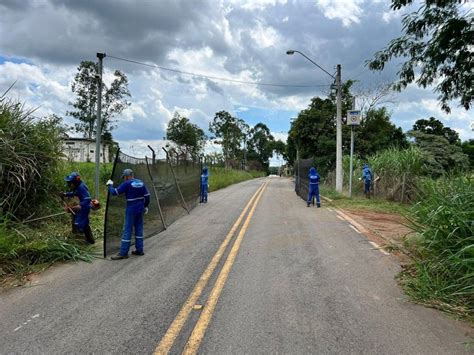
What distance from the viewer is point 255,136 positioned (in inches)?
5103

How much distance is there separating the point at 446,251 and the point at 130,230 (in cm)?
536

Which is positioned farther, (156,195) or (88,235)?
(156,195)

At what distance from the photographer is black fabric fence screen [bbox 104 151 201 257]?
8.70 meters

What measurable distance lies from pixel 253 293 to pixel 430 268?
2.63 metres

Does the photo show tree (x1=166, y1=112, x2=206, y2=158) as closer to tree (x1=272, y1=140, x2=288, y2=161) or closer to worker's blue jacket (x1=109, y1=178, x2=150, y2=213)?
tree (x1=272, y1=140, x2=288, y2=161)

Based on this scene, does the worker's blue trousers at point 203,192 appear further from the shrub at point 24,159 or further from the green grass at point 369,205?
the shrub at point 24,159

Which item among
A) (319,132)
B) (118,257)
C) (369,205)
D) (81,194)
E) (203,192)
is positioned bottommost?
(118,257)

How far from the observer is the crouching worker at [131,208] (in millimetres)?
7855

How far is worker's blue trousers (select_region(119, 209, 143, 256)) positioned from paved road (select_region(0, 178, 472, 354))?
0.26 metres

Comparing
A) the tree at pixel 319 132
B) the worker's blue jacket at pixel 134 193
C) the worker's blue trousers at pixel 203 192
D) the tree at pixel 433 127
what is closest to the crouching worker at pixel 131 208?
the worker's blue jacket at pixel 134 193

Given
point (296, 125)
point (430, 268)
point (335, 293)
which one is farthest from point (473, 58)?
point (296, 125)

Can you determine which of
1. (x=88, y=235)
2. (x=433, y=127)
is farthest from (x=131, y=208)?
(x=433, y=127)

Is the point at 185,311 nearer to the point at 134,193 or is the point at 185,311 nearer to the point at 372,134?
the point at 134,193

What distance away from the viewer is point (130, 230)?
7957 mm
